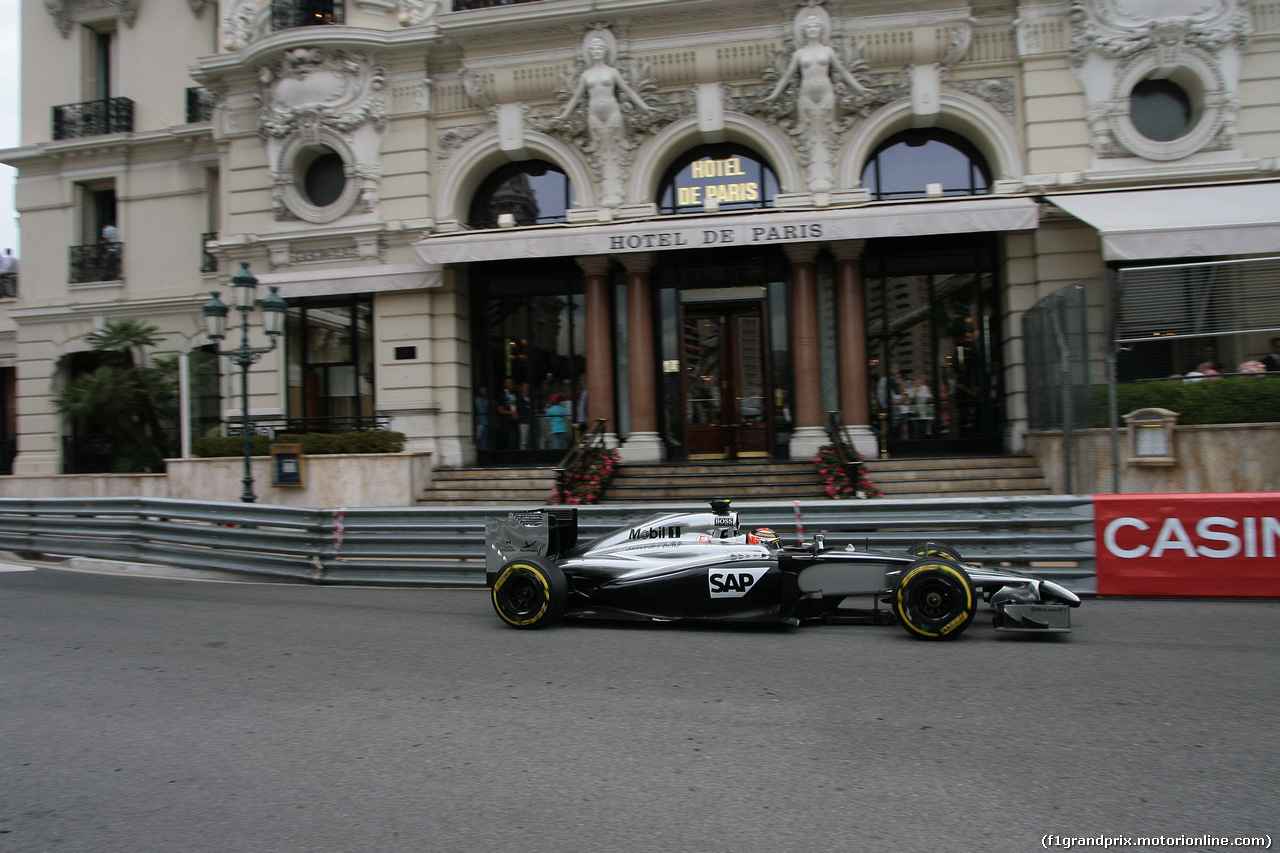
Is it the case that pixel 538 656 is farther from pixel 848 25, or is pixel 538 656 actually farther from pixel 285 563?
pixel 848 25

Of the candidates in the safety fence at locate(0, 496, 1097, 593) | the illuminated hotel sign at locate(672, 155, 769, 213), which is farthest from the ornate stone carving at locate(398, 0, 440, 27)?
the safety fence at locate(0, 496, 1097, 593)

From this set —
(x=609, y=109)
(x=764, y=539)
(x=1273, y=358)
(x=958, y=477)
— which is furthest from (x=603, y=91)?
(x=1273, y=358)

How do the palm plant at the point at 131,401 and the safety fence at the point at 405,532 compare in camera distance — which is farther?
the palm plant at the point at 131,401

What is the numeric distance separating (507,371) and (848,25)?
9110 millimetres

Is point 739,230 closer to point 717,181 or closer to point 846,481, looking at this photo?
point 717,181

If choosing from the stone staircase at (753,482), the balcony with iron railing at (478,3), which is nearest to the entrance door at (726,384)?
the stone staircase at (753,482)

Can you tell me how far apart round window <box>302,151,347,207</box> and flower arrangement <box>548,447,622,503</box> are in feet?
26.5

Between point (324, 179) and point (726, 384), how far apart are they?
935 cm

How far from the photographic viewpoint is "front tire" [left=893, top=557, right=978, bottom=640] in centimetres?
629

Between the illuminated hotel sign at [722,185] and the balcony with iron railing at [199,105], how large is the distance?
38.1 feet

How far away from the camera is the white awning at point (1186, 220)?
490 inches

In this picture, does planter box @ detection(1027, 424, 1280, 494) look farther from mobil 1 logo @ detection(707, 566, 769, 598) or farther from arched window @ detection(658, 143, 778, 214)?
arched window @ detection(658, 143, 778, 214)

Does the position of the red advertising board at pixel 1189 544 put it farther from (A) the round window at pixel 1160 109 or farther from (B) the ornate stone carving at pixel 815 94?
(A) the round window at pixel 1160 109

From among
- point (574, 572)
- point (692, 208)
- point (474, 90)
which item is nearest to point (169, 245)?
point (474, 90)
